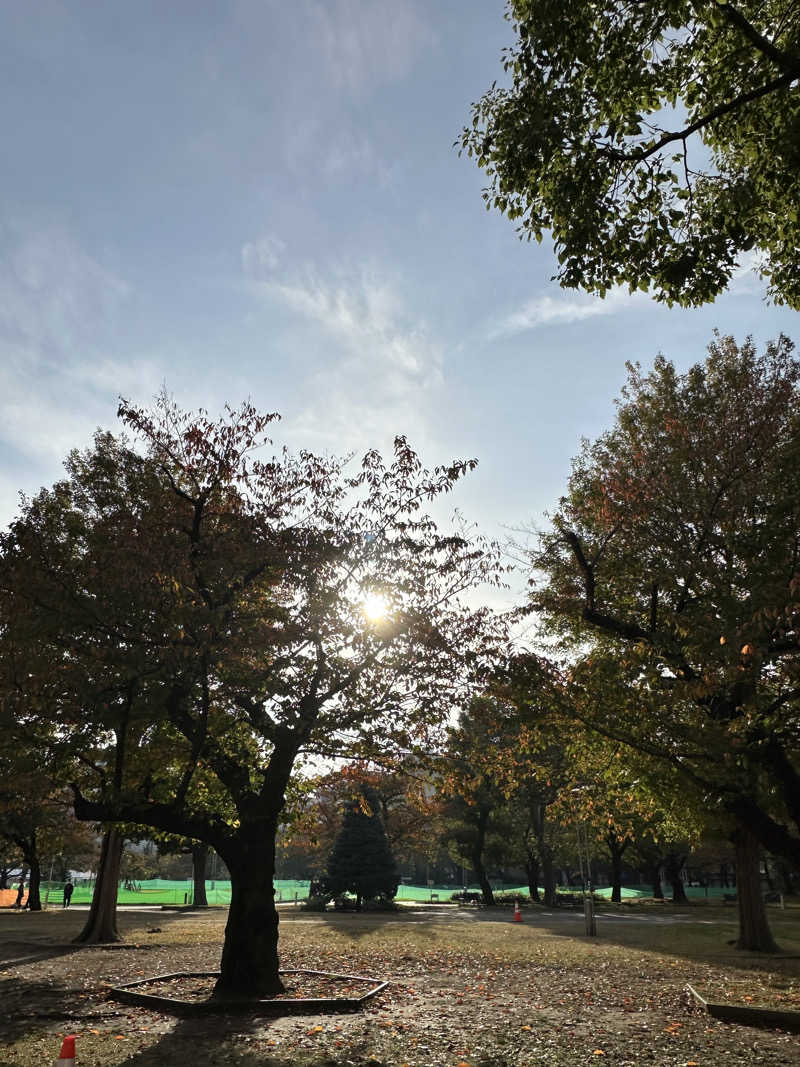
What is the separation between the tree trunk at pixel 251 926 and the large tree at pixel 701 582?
6842 mm

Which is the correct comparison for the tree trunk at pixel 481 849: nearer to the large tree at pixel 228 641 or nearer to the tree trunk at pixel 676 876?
the tree trunk at pixel 676 876

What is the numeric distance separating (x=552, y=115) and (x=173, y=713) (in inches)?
411

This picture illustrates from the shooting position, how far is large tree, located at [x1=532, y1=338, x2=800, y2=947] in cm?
1352

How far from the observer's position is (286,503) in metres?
14.1

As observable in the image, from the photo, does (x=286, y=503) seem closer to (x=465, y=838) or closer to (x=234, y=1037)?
(x=234, y=1037)

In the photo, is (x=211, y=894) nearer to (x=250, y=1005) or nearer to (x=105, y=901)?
(x=105, y=901)

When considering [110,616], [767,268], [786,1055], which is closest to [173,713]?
[110,616]

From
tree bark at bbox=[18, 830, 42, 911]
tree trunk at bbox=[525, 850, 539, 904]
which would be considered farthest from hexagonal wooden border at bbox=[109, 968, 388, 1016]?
tree trunk at bbox=[525, 850, 539, 904]

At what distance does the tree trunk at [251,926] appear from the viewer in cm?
1226

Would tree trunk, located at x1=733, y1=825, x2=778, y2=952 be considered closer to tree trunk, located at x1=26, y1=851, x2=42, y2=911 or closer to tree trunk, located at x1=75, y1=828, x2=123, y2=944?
tree trunk, located at x1=75, y1=828, x2=123, y2=944

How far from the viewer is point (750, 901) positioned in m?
21.0

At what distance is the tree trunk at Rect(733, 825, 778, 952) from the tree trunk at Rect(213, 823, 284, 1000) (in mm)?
13626

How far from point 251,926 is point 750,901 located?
15440mm

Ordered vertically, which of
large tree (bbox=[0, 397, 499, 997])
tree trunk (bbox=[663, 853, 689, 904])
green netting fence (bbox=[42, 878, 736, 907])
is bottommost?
green netting fence (bbox=[42, 878, 736, 907])
